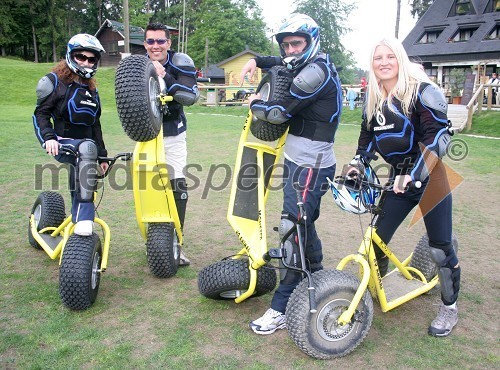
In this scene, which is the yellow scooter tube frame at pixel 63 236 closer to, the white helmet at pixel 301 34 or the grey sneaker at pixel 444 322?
the white helmet at pixel 301 34

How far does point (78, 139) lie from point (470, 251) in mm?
4549

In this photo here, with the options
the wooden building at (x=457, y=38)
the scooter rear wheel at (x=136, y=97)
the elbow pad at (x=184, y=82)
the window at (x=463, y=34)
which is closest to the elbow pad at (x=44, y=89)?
the scooter rear wheel at (x=136, y=97)

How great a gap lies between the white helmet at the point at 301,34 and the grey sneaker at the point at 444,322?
7.37ft

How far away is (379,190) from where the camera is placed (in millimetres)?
3580

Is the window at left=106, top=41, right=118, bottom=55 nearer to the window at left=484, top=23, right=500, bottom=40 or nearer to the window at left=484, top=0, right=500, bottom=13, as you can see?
the window at left=484, top=0, right=500, bottom=13

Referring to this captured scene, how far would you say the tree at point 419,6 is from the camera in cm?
5408

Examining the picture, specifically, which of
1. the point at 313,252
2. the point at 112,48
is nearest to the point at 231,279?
the point at 313,252

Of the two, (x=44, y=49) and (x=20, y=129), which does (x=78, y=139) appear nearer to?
(x=20, y=129)

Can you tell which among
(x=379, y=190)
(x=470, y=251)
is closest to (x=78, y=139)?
(x=379, y=190)

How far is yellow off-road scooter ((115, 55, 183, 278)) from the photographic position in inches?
150

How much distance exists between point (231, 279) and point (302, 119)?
1.40 meters

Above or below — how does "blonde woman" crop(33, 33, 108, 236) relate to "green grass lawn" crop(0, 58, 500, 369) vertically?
above

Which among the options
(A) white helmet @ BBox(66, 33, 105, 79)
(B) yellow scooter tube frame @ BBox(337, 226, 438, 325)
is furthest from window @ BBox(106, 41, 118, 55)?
(B) yellow scooter tube frame @ BBox(337, 226, 438, 325)

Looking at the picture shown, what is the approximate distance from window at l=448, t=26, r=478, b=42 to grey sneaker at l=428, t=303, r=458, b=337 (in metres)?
37.7
